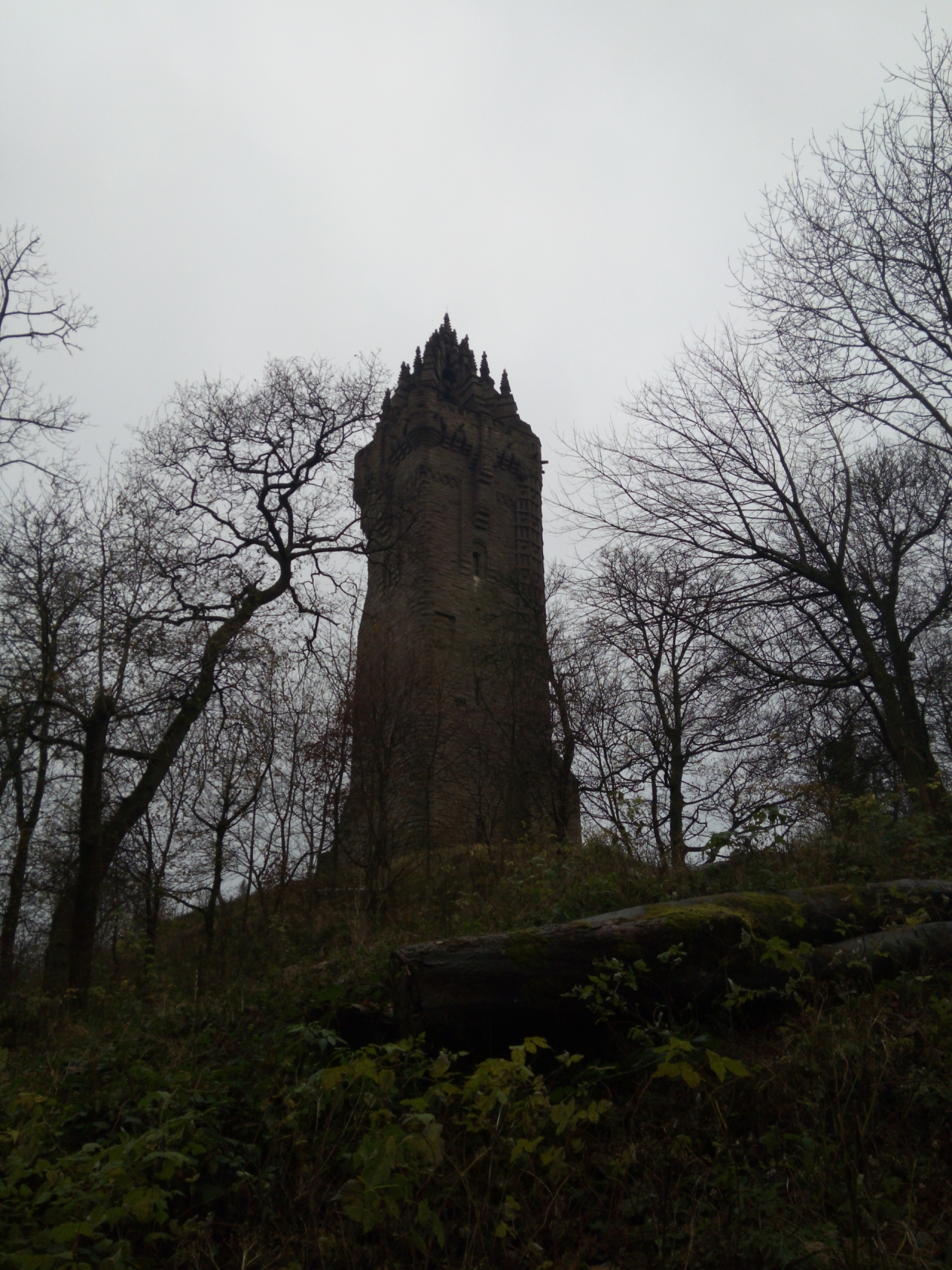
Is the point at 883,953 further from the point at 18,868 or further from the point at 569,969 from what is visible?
the point at 18,868

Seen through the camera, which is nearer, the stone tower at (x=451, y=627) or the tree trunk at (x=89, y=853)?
the tree trunk at (x=89, y=853)

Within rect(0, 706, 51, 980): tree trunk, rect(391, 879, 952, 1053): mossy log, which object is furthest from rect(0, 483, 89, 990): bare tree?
rect(391, 879, 952, 1053): mossy log

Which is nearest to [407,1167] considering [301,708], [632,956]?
[632,956]

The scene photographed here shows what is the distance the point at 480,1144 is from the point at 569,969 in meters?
1.22

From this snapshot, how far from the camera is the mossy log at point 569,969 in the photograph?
184 inches

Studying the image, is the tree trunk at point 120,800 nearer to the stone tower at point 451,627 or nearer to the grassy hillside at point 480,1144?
the stone tower at point 451,627

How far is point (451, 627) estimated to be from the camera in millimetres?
25375

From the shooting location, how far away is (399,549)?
54.6ft

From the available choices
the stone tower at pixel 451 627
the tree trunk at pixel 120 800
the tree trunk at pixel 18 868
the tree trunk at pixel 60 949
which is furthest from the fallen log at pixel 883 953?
the tree trunk at pixel 18 868

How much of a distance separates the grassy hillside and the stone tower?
8.84 metres

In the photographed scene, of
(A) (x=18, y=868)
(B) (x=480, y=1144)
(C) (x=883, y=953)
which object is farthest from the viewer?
(A) (x=18, y=868)

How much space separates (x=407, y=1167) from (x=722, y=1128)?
4.44ft

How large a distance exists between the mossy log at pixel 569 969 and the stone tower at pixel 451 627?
8.73 metres

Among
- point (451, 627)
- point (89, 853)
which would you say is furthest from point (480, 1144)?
point (451, 627)
